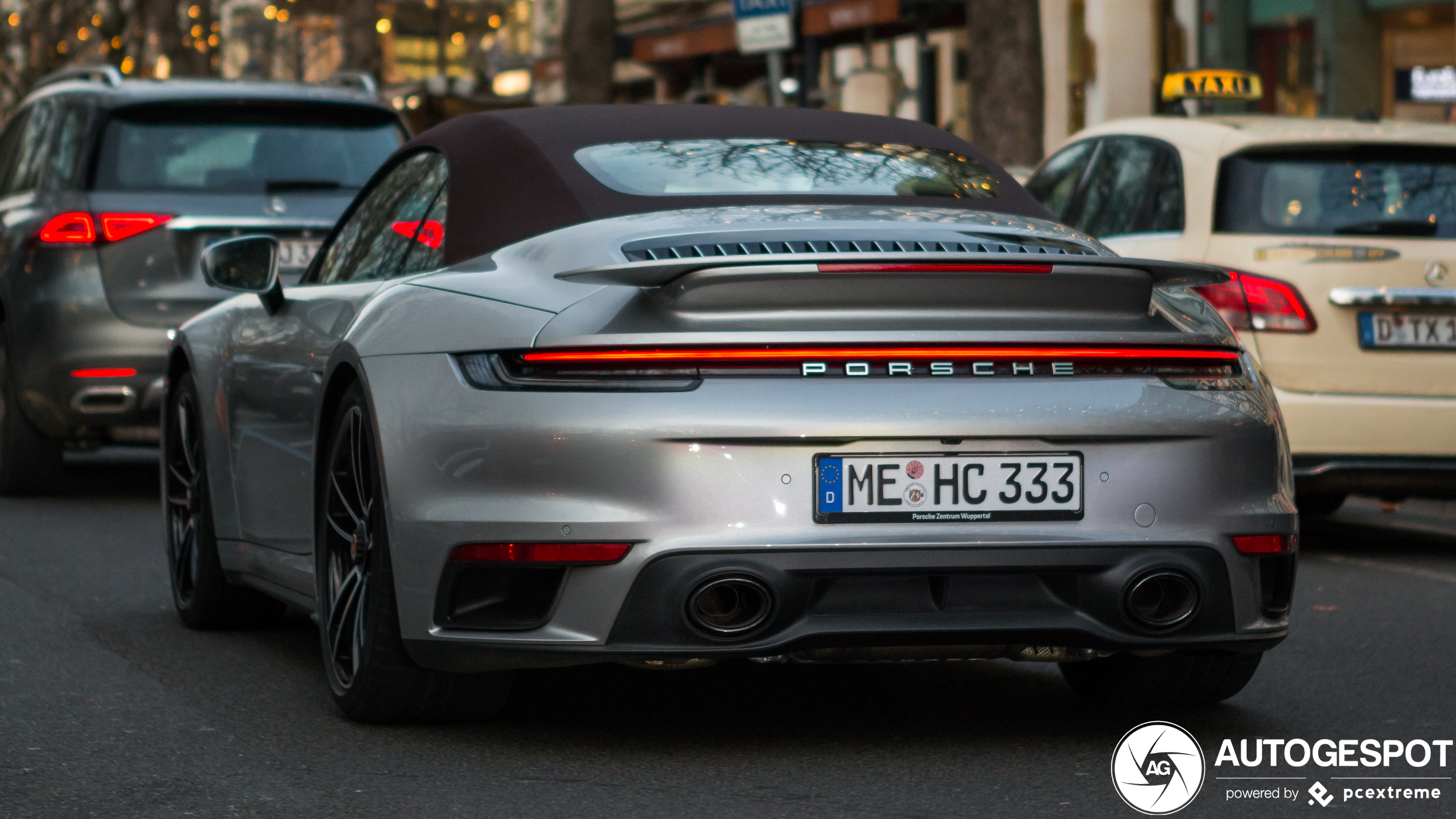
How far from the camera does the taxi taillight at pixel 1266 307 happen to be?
820cm

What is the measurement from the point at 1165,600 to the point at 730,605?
866mm

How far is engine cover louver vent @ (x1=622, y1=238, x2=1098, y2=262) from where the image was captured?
4.57 metres

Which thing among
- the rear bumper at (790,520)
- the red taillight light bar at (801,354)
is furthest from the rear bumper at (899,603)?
the red taillight light bar at (801,354)

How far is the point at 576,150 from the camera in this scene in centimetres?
539

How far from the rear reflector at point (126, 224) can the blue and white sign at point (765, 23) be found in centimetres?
605

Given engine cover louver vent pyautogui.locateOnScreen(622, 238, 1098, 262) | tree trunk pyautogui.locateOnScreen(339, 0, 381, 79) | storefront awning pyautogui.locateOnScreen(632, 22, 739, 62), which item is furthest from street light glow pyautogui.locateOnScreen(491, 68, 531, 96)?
engine cover louver vent pyautogui.locateOnScreen(622, 238, 1098, 262)

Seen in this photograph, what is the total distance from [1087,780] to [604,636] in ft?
3.22

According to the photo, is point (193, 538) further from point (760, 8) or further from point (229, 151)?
point (760, 8)

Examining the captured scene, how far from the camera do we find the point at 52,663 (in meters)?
6.00

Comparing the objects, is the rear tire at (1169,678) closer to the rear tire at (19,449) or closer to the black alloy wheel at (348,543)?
the black alloy wheel at (348,543)

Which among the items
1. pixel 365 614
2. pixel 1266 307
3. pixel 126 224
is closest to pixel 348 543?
pixel 365 614

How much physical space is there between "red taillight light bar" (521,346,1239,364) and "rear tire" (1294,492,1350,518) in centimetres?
611

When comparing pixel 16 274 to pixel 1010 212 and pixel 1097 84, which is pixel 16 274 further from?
pixel 1097 84

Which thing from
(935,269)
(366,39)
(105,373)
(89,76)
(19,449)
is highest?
(935,269)
